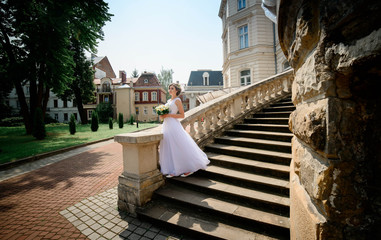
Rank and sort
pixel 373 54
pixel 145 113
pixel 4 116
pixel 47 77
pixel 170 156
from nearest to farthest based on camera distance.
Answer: pixel 373 54 < pixel 170 156 < pixel 47 77 < pixel 4 116 < pixel 145 113

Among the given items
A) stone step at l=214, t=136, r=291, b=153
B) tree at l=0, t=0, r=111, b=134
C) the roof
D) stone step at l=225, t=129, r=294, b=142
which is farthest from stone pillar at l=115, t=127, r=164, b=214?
the roof

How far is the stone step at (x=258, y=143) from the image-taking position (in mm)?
3882

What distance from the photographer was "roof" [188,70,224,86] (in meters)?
33.6

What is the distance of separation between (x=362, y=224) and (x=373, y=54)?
3.12 feet

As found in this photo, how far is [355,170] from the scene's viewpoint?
975 mm

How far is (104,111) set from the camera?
120 feet

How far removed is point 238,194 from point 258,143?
1756mm

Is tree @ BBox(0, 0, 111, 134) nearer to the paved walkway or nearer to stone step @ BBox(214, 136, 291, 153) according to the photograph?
the paved walkway

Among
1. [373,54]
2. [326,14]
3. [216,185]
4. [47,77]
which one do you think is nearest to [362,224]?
[373,54]

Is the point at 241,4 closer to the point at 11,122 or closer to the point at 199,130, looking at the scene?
the point at 199,130

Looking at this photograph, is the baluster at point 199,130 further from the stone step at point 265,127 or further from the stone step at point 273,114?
the stone step at point 273,114

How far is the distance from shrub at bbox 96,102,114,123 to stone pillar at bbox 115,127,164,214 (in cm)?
3706

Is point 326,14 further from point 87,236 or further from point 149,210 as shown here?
point 87,236


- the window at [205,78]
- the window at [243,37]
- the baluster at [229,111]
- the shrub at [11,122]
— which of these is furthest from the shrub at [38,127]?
the window at [205,78]
